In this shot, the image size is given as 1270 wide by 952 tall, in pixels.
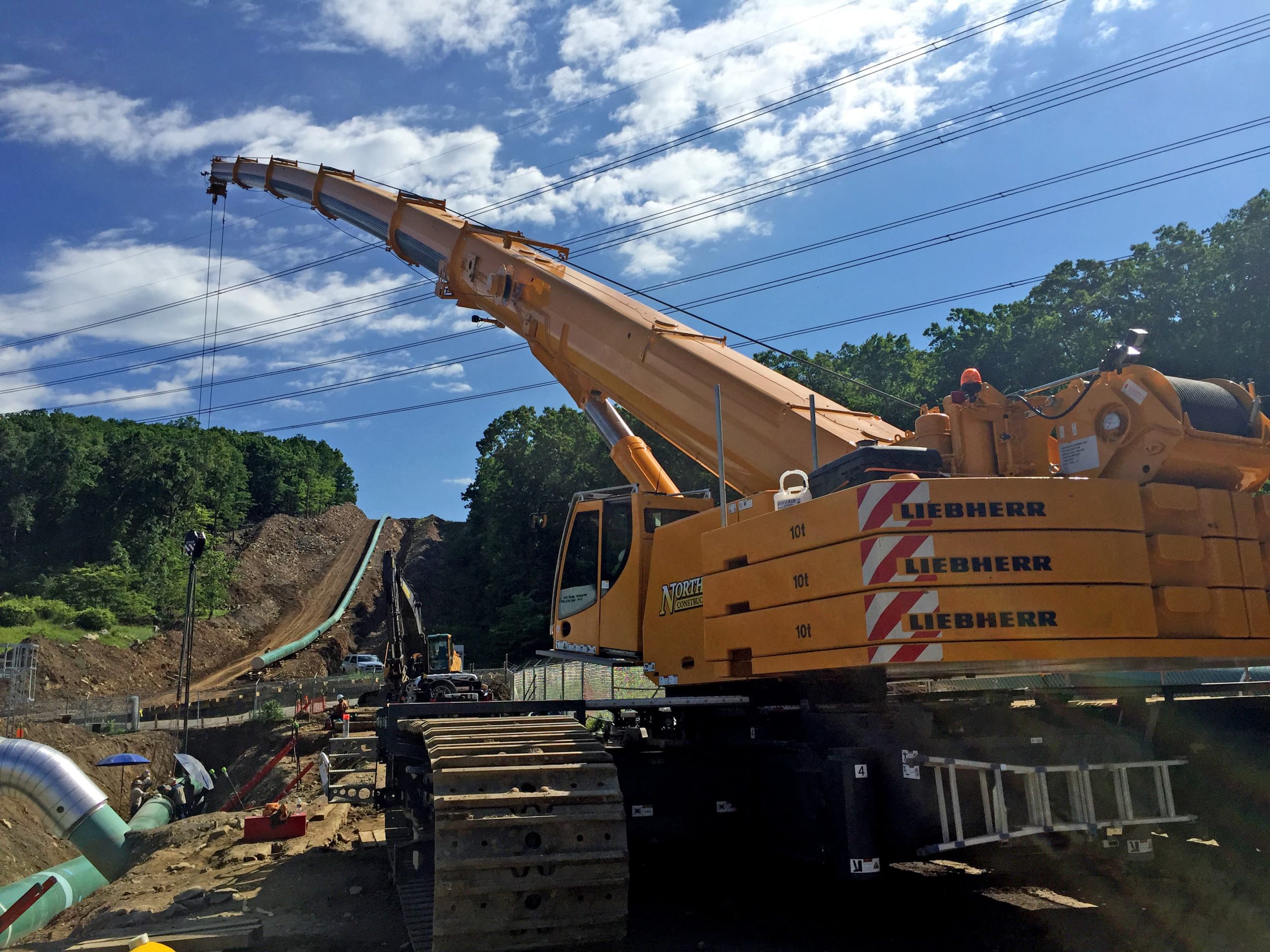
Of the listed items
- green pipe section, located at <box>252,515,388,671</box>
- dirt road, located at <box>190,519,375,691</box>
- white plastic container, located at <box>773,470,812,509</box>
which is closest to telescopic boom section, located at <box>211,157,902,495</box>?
white plastic container, located at <box>773,470,812,509</box>

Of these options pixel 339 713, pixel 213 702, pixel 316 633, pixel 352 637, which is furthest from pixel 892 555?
pixel 352 637

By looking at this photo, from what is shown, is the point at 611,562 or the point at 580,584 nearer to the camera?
the point at 611,562

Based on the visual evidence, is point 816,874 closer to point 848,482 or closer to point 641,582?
point 641,582

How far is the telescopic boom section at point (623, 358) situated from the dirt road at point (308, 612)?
38.5 meters

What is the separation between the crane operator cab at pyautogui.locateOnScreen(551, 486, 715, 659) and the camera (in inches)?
364

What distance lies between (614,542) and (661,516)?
580 mm

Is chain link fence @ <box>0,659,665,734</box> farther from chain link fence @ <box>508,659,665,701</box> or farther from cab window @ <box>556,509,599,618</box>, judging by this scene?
cab window @ <box>556,509,599,618</box>

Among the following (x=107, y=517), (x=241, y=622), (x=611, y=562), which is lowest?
(x=611, y=562)

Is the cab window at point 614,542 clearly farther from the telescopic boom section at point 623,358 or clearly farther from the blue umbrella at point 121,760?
the blue umbrella at point 121,760

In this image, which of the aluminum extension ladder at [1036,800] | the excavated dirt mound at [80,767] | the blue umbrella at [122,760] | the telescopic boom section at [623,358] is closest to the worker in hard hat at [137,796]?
the blue umbrella at [122,760]

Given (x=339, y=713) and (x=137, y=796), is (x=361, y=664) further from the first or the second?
(x=137, y=796)

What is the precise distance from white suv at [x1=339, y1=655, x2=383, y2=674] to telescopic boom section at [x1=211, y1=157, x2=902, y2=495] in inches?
1483

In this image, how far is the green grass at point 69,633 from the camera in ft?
154

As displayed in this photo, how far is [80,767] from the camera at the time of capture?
90.7 feet
